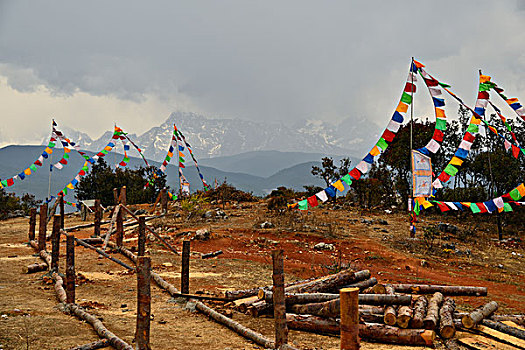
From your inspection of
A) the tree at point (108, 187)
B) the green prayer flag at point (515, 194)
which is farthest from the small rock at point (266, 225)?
the tree at point (108, 187)

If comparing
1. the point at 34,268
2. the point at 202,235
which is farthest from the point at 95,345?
the point at 202,235

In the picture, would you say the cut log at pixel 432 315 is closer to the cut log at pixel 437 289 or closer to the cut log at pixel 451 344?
the cut log at pixel 451 344

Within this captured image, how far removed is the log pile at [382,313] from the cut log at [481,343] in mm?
158

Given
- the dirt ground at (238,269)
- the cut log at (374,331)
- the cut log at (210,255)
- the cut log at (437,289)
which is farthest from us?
the cut log at (210,255)

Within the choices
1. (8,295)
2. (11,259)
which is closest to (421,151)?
(8,295)

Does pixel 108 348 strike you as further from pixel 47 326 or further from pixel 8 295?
pixel 8 295

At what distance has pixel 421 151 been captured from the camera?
15023 millimetres

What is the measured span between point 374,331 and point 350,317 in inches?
89.4

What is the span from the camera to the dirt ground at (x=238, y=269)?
6.09m

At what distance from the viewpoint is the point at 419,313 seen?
6.03m

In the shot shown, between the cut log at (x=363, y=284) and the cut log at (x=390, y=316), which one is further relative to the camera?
the cut log at (x=363, y=284)

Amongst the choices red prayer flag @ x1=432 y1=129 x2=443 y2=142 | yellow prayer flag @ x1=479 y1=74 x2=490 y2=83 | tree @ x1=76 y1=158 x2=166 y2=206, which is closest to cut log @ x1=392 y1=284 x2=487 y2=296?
red prayer flag @ x1=432 y1=129 x2=443 y2=142

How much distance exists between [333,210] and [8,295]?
66.8 feet

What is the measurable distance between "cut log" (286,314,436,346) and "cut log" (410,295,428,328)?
15cm
